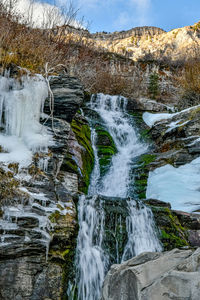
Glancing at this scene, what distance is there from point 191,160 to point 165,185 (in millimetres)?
1042

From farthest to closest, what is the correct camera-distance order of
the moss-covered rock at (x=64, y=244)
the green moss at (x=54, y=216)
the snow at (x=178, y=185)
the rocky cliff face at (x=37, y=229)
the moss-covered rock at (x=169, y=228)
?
the snow at (x=178, y=185) → the moss-covered rock at (x=169, y=228) → the green moss at (x=54, y=216) → the moss-covered rock at (x=64, y=244) → the rocky cliff face at (x=37, y=229)

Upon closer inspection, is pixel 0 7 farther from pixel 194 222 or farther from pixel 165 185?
pixel 194 222

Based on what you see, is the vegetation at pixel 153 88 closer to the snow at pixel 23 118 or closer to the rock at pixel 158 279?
the snow at pixel 23 118

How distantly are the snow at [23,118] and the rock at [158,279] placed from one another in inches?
79.6

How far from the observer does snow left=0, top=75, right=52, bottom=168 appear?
365cm

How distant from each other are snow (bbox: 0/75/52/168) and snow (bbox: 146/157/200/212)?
2.40 m

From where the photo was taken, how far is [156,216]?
3.78 metres

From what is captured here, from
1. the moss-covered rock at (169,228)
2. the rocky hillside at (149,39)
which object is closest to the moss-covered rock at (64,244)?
the moss-covered rock at (169,228)

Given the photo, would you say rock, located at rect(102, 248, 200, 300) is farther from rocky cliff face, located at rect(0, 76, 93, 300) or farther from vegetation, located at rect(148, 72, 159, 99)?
vegetation, located at rect(148, 72, 159, 99)

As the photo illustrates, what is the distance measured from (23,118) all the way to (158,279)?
311 cm

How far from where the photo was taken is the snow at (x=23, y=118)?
12.0 ft

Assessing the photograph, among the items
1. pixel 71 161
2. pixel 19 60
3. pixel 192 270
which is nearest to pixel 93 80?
pixel 19 60

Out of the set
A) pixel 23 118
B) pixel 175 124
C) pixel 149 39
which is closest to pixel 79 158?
pixel 23 118

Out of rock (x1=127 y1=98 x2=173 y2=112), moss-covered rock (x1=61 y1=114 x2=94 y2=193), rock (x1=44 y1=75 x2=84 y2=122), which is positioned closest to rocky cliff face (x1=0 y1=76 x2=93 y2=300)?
moss-covered rock (x1=61 y1=114 x2=94 y2=193)
